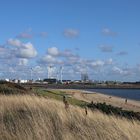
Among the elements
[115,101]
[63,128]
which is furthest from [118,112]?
[115,101]

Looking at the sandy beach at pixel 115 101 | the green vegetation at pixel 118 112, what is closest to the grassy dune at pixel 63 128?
the green vegetation at pixel 118 112

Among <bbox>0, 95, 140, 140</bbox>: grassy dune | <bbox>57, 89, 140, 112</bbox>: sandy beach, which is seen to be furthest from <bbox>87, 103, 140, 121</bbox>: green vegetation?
<bbox>57, 89, 140, 112</bbox>: sandy beach

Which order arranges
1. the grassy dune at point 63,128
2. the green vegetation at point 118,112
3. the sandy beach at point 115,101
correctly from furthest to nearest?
the sandy beach at point 115,101 → the green vegetation at point 118,112 → the grassy dune at point 63,128

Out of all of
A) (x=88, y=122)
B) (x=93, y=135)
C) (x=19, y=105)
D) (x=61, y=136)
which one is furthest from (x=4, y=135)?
(x=19, y=105)

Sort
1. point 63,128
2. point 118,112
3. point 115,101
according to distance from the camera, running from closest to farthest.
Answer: point 63,128, point 118,112, point 115,101

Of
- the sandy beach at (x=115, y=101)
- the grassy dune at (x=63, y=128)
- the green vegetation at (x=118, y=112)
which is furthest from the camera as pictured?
the sandy beach at (x=115, y=101)

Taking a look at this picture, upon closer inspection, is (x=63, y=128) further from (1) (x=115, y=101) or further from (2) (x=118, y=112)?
(1) (x=115, y=101)

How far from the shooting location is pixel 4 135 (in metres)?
9.77

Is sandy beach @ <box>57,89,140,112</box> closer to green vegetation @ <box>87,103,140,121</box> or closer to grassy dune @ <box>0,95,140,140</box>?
green vegetation @ <box>87,103,140,121</box>

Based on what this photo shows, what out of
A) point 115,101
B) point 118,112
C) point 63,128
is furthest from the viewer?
point 115,101

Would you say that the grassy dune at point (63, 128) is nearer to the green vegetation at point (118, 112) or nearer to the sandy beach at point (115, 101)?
the green vegetation at point (118, 112)

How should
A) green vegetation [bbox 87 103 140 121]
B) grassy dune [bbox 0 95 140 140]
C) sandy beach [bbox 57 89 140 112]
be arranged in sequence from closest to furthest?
grassy dune [bbox 0 95 140 140] < green vegetation [bbox 87 103 140 121] < sandy beach [bbox 57 89 140 112]

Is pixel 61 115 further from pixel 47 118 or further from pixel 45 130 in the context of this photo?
pixel 45 130

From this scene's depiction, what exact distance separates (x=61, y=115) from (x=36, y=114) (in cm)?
76
